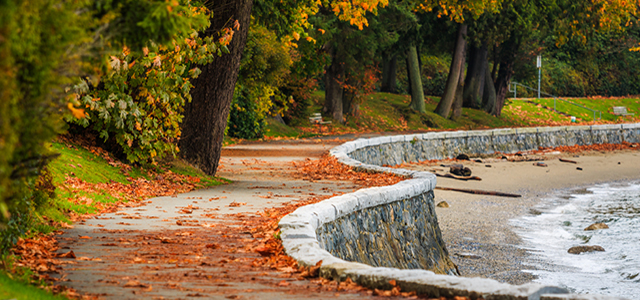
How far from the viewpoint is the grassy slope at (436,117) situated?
100ft

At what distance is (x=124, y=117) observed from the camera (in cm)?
966

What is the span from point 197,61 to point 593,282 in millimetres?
7120

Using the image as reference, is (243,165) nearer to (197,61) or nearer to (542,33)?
(197,61)

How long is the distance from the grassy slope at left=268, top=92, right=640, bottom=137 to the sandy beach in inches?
268

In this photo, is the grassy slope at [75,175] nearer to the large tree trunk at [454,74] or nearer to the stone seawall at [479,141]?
the stone seawall at [479,141]

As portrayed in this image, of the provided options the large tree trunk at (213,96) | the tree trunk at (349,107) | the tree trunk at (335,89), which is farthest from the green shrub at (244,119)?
the large tree trunk at (213,96)

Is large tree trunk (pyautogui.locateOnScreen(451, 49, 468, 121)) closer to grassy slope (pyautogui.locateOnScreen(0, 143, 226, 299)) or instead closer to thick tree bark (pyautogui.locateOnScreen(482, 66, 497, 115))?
thick tree bark (pyautogui.locateOnScreen(482, 66, 497, 115))

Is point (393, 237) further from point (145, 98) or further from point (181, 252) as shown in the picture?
→ point (145, 98)

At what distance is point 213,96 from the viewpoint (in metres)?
11.7

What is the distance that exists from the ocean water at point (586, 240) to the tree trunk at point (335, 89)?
12634mm

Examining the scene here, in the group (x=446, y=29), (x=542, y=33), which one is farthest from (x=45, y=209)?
(x=542, y=33)

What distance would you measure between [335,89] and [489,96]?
44.8 feet

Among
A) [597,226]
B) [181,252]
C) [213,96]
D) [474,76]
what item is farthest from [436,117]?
[181,252]

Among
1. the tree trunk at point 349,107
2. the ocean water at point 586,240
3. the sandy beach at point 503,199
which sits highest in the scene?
the tree trunk at point 349,107
